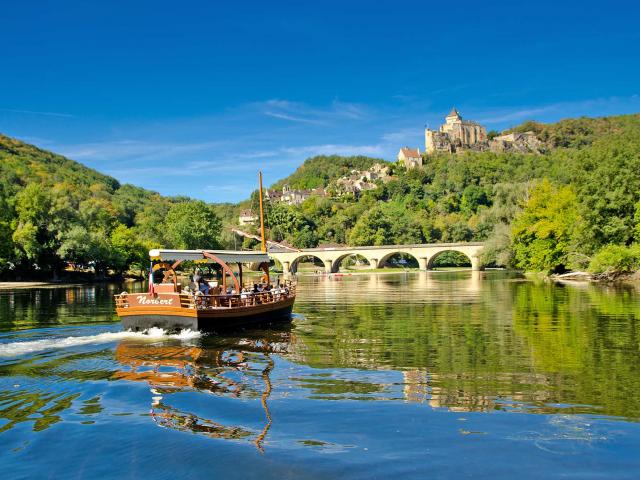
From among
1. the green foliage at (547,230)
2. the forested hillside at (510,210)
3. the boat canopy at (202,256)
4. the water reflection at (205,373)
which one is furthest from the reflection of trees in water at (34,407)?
the green foliage at (547,230)

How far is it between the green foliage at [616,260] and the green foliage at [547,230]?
213 inches

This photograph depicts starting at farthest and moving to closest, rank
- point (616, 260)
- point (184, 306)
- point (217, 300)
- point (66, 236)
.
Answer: point (66, 236) → point (616, 260) → point (217, 300) → point (184, 306)

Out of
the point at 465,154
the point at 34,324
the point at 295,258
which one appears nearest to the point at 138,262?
the point at 295,258

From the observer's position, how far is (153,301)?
2091 centimetres

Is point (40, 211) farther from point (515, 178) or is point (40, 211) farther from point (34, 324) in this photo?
point (515, 178)

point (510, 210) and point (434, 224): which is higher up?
point (434, 224)

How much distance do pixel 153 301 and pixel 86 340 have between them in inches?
102

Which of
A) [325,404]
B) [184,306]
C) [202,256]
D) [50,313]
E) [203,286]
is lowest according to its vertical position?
[325,404]

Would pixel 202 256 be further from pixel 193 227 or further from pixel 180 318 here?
pixel 193 227

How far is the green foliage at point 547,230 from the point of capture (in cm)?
5741

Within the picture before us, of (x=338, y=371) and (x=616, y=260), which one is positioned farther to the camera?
(x=616, y=260)

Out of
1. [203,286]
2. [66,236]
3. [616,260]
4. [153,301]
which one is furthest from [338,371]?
[66,236]

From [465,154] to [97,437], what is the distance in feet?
636

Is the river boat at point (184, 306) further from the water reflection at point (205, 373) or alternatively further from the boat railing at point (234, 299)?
the water reflection at point (205, 373)
